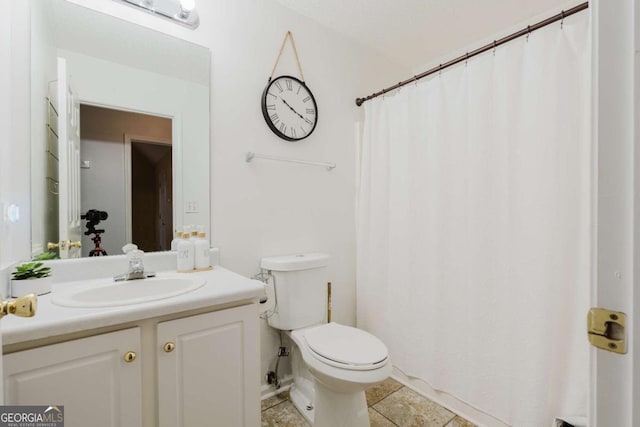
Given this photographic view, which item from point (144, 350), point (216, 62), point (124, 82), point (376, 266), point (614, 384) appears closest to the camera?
point (614, 384)

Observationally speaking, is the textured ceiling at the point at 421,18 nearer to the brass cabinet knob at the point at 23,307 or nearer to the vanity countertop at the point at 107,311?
the vanity countertop at the point at 107,311

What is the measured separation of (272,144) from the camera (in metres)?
1.79

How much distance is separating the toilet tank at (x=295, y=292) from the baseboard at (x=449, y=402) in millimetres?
712

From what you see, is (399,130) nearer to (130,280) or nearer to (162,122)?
(162,122)

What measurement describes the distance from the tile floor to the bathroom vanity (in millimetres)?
548

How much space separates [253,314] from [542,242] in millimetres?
1291

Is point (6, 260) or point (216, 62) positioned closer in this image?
point (6, 260)

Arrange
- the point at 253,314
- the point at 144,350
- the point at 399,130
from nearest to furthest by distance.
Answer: the point at 144,350 < the point at 253,314 < the point at 399,130

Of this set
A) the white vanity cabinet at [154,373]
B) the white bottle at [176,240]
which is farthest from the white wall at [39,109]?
the white vanity cabinet at [154,373]

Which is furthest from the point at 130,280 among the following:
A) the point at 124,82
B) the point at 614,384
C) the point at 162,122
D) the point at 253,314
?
the point at 614,384

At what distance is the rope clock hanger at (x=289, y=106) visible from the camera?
5.75 ft

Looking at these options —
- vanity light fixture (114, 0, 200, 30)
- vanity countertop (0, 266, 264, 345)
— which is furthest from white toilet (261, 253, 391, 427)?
vanity light fixture (114, 0, 200, 30)

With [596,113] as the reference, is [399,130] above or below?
above

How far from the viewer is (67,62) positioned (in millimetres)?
1229
